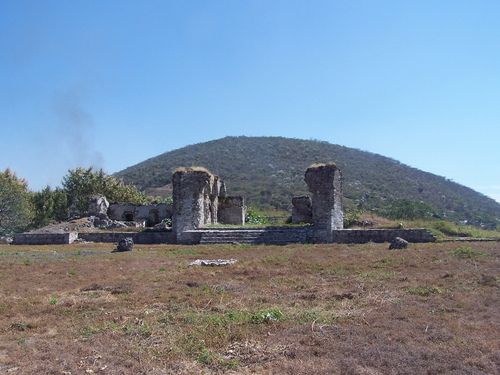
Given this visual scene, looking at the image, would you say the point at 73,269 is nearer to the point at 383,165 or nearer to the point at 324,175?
the point at 324,175

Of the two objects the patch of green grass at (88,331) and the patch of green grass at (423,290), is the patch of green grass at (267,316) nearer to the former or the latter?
the patch of green grass at (88,331)

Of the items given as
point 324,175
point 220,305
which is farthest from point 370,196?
point 220,305

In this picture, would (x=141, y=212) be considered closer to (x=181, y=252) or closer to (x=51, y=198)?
(x=51, y=198)

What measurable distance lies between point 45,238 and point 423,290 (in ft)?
77.5

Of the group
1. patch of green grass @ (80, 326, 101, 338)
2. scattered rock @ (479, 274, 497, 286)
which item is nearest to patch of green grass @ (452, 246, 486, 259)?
scattered rock @ (479, 274, 497, 286)

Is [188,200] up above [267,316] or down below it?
above

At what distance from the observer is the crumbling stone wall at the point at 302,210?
35031 millimetres

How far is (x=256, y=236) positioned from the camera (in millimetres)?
26516

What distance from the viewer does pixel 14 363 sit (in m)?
6.79

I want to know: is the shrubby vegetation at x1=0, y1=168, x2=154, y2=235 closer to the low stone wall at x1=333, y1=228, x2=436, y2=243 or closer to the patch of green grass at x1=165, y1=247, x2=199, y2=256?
the patch of green grass at x1=165, y1=247, x2=199, y2=256

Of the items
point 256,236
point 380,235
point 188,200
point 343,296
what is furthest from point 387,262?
point 188,200

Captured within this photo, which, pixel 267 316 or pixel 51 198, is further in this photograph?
pixel 51 198

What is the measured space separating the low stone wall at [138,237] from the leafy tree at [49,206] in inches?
721

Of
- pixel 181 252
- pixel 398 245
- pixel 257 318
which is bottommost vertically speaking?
pixel 257 318
